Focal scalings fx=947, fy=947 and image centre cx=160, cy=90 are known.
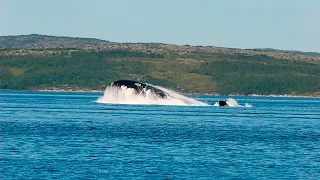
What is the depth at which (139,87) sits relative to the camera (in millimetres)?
147750

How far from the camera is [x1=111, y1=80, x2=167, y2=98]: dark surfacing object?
5778 inches

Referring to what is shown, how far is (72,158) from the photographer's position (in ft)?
207

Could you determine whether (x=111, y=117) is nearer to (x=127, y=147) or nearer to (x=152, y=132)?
(x=152, y=132)

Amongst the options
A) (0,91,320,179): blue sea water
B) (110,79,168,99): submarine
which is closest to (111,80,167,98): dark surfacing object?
(110,79,168,99): submarine

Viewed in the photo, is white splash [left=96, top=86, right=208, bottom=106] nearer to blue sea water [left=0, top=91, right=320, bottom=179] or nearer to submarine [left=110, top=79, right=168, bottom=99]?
submarine [left=110, top=79, right=168, bottom=99]

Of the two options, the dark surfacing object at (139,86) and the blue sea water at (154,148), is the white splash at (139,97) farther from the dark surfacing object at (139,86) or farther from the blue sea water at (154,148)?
the blue sea water at (154,148)

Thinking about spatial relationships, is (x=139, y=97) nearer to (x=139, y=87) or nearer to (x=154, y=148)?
(x=139, y=87)

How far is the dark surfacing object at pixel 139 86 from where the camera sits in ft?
481

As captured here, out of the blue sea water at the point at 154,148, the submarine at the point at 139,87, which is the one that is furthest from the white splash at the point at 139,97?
the blue sea water at the point at 154,148

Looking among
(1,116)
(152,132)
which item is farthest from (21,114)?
(152,132)

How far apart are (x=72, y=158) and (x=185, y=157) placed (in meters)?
8.09

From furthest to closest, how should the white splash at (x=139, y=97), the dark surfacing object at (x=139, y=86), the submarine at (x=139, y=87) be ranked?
the white splash at (x=139, y=97)
the submarine at (x=139, y=87)
the dark surfacing object at (x=139, y=86)

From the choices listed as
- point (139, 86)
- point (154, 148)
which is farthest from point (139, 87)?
point (154, 148)

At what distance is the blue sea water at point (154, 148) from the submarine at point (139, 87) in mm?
32455
